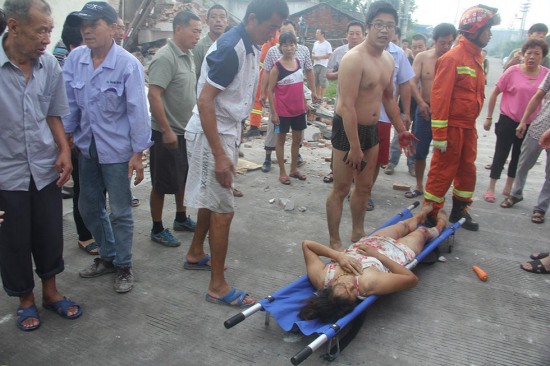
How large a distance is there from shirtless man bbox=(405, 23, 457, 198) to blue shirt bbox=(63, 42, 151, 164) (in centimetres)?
343

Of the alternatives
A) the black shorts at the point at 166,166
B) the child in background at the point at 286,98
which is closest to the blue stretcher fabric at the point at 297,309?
the black shorts at the point at 166,166

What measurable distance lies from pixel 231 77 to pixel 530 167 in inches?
161

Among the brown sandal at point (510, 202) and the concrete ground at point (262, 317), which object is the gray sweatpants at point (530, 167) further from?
the concrete ground at point (262, 317)

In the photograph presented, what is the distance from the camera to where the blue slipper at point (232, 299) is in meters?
2.90

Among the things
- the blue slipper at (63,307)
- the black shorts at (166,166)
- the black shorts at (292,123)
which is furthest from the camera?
the black shorts at (292,123)

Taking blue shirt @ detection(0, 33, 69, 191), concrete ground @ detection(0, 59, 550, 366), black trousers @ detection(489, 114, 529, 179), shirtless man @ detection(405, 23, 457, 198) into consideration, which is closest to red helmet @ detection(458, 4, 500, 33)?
shirtless man @ detection(405, 23, 457, 198)

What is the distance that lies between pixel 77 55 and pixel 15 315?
5.89ft

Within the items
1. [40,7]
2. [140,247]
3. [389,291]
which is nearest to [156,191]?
[140,247]

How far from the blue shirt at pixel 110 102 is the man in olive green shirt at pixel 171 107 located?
47 centimetres

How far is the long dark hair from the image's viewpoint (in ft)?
8.17

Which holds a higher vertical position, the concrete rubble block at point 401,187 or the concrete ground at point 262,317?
the concrete rubble block at point 401,187

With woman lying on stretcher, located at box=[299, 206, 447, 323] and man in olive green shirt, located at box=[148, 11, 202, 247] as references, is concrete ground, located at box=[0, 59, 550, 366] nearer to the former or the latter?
woman lying on stretcher, located at box=[299, 206, 447, 323]

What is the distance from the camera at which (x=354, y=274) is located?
271cm

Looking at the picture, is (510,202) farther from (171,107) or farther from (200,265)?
(171,107)
